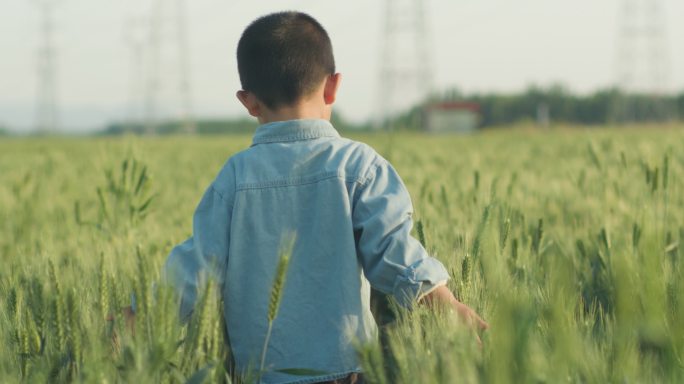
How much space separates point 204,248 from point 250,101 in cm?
32

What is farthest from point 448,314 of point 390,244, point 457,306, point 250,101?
point 250,101

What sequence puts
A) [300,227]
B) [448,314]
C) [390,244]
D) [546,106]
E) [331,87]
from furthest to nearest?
1. [546,106]
2. [331,87]
3. [300,227]
4. [390,244]
5. [448,314]

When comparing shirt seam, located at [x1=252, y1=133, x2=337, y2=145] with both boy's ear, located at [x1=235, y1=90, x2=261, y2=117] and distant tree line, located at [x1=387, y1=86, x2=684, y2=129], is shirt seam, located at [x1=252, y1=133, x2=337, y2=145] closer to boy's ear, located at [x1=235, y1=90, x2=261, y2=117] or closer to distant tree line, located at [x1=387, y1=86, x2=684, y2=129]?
boy's ear, located at [x1=235, y1=90, x2=261, y2=117]

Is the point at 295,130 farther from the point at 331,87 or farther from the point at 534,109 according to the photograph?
the point at 534,109

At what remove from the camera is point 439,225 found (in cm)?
221

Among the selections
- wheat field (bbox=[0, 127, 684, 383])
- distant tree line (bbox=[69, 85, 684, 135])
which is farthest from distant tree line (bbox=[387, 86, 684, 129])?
wheat field (bbox=[0, 127, 684, 383])

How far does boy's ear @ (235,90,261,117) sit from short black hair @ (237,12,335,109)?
13mm

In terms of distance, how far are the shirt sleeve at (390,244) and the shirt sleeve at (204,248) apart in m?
0.27

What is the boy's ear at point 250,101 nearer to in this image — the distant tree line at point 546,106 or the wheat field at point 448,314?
the wheat field at point 448,314

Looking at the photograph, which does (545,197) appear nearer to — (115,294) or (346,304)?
(346,304)

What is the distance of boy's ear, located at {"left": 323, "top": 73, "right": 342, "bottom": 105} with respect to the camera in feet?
5.50

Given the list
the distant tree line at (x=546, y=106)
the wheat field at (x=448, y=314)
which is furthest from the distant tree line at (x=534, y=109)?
the wheat field at (x=448, y=314)

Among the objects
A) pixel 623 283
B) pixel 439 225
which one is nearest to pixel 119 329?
pixel 623 283

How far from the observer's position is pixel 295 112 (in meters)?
1.64
